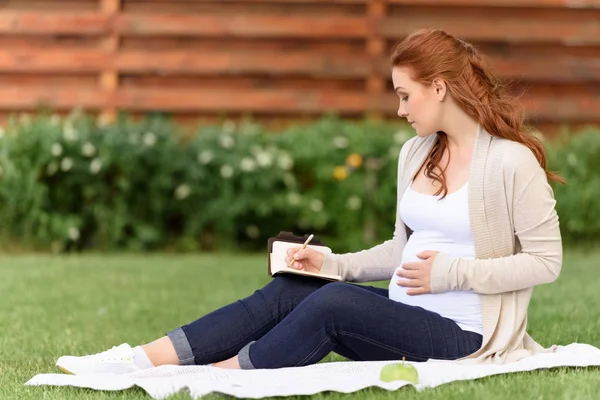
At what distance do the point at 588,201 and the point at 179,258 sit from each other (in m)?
2.55

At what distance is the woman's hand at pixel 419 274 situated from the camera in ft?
8.85

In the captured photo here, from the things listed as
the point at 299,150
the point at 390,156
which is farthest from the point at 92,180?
the point at 390,156

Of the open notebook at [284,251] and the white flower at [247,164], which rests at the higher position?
the open notebook at [284,251]

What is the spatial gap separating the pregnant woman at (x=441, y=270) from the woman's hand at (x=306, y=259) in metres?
0.07

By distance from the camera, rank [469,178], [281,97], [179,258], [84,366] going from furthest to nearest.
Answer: [281,97]
[179,258]
[84,366]
[469,178]

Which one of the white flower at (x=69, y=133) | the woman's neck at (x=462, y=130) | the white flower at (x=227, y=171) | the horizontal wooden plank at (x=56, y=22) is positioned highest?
the horizontal wooden plank at (x=56, y=22)

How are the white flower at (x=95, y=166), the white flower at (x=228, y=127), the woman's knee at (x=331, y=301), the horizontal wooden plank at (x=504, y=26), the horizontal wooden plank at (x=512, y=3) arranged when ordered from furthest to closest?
the horizontal wooden plank at (x=512, y=3)
the horizontal wooden plank at (x=504, y=26)
the white flower at (x=228, y=127)
the white flower at (x=95, y=166)
the woman's knee at (x=331, y=301)

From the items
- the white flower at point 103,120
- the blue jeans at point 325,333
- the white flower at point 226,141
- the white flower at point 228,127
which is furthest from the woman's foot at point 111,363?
the white flower at point 103,120

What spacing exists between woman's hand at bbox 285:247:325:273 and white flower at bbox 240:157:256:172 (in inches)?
135

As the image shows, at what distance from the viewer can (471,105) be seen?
2781mm

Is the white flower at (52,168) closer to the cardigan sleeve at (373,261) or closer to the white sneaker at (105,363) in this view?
the white sneaker at (105,363)

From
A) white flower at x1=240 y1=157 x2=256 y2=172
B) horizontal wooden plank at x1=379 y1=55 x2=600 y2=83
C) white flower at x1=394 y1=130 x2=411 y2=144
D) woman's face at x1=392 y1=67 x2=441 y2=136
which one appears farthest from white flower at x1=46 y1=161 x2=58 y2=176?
woman's face at x1=392 y1=67 x2=441 y2=136

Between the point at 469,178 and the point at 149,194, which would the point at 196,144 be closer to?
the point at 149,194

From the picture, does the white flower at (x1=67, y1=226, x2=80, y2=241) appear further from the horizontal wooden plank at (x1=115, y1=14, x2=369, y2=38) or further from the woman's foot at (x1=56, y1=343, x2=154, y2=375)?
the woman's foot at (x1=56, y1=343, x2=154, y2=375)
